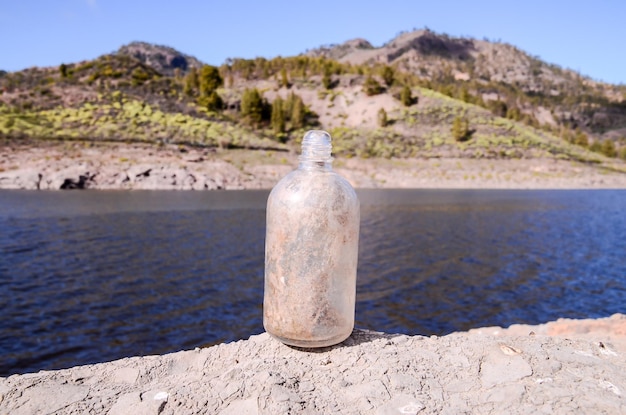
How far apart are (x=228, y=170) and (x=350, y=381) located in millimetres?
39811

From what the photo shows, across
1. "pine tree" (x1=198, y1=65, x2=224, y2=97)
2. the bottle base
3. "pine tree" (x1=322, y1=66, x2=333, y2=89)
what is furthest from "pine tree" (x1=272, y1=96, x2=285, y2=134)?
the bottle base

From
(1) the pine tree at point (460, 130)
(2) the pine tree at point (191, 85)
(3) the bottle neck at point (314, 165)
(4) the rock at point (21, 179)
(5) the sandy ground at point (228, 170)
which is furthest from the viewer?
(2) the pine tree at point (191, 85)

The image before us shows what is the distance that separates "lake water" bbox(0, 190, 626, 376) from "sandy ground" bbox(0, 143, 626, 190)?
12.6 m

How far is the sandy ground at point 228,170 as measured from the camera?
3666cm

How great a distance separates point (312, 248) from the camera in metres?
3.41

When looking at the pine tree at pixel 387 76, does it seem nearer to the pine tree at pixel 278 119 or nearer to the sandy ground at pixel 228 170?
the pine tree at pixel 278 119

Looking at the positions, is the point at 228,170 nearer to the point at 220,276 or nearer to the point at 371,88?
the point at 220,276

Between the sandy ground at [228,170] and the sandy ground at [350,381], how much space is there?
35.4 m

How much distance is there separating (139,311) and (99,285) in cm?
219

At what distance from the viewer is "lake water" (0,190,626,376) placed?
885cm

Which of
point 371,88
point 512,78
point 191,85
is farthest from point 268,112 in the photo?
point 512,78

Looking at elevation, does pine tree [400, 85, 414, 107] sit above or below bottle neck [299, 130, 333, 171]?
above

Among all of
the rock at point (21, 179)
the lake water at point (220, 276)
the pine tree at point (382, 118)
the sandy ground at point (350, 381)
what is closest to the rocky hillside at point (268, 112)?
the pine tree at point (382, 118)

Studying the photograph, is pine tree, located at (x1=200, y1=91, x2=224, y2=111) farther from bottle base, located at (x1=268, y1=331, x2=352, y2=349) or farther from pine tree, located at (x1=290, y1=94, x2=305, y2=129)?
bottle base, located at (x1=268, y1=331, x2=352, y2=349)
